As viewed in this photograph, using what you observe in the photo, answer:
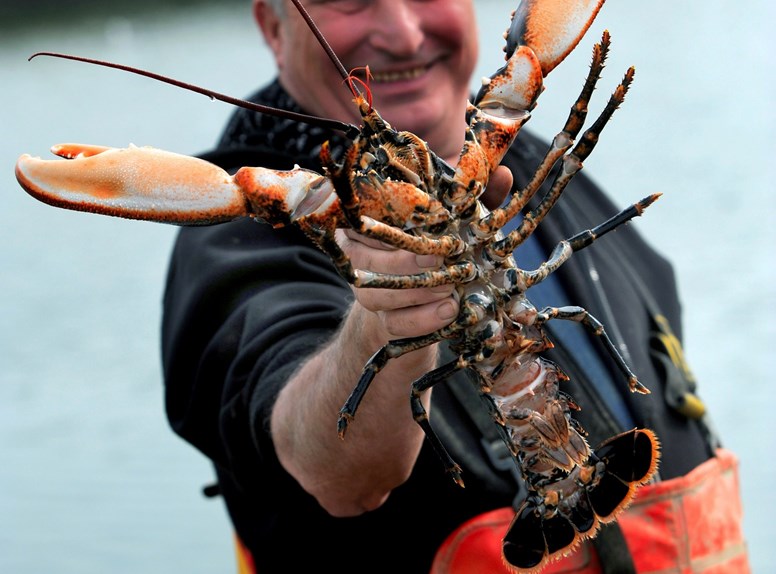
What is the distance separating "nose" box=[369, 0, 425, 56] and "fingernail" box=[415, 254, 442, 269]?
0.80 metres

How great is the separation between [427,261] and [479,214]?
0.28 ft

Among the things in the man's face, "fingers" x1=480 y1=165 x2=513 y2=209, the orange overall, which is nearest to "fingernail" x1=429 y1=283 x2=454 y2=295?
"fingers" x1=480 y1=165 x2=513 y2=209

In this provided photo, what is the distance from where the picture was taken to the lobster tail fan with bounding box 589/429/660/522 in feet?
3.98

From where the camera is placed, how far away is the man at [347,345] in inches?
47.9

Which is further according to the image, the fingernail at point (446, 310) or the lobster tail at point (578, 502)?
the lobster tail at point (578, 502)

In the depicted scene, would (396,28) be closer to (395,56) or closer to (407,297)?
(395,56)

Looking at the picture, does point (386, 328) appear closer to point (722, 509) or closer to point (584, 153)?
point (584, 153)

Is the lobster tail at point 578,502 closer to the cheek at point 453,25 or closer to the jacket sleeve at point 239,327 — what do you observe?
the jacket sleeve at point 239,327

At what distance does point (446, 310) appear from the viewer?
1.03m

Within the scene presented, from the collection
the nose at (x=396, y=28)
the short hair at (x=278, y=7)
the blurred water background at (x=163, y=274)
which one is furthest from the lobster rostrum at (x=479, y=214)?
the blurred water background at (x=163, y=274)

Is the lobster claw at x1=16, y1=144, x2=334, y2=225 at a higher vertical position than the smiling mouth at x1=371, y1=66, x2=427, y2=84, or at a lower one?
higher

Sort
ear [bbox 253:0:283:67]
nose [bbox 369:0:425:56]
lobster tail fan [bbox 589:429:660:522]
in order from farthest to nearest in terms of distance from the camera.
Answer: ear [bbox 253:0:283:67]
nose [bbox 369:0:425:56]
lobster tail fan [bbox 589:429:660:522]

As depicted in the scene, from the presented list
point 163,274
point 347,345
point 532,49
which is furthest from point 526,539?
point 163,274

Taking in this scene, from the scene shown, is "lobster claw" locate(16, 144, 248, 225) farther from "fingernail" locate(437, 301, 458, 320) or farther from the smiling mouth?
the smiling mouth
